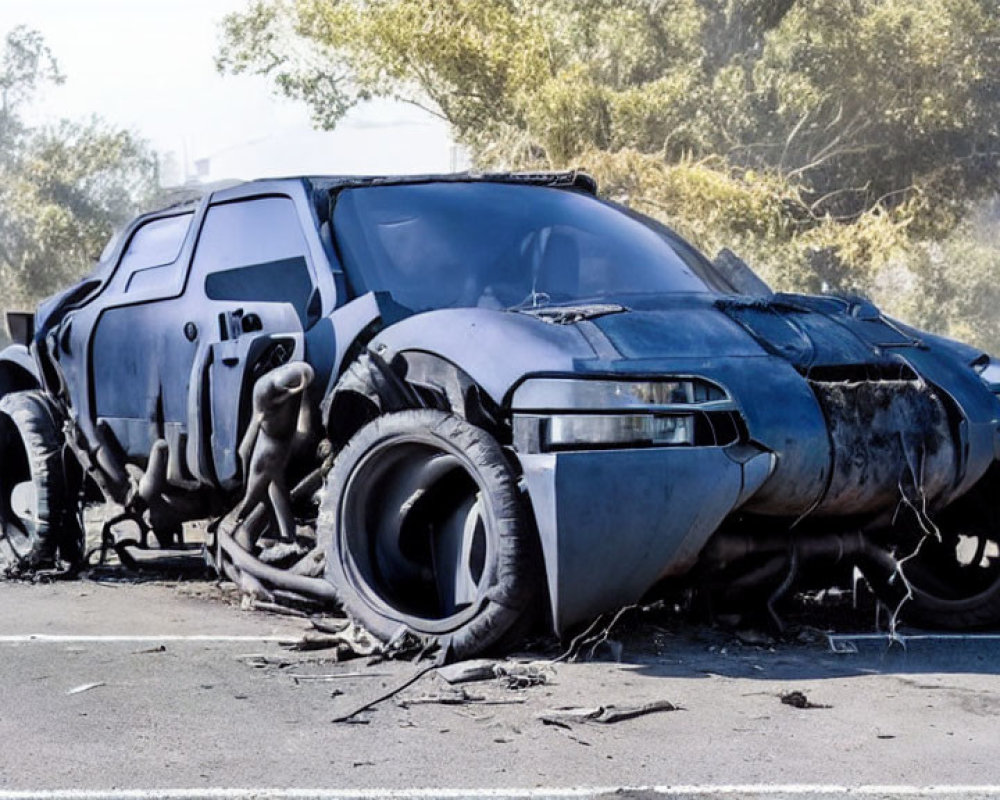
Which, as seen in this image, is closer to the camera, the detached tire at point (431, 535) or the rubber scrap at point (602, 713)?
the rubber scrap at point (602, 713)

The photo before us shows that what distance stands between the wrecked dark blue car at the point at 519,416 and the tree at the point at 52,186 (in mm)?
34565

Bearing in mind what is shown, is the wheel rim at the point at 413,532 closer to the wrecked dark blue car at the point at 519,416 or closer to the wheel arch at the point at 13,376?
the wrecked dark blue car at the point at 519,416

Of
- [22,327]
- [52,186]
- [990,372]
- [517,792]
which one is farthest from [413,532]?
[52,186]

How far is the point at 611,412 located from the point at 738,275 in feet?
7.20

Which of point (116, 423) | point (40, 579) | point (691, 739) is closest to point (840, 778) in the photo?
point (691, 739)

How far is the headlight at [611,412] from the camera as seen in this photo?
17.7 ft

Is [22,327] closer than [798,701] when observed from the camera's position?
No

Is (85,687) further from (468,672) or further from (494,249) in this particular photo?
(494,249)

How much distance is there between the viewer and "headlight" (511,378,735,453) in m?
5.40

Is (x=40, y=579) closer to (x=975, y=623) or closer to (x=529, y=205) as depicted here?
(x=529, y=205)

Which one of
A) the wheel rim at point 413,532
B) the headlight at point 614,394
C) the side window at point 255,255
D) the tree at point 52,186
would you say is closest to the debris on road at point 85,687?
the wheel rim at point 413,532

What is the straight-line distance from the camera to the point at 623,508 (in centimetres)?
535

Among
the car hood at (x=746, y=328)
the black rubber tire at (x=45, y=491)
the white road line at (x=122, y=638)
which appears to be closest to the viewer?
the car hood at (x=746, y=328)

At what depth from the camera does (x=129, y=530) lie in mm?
10984
